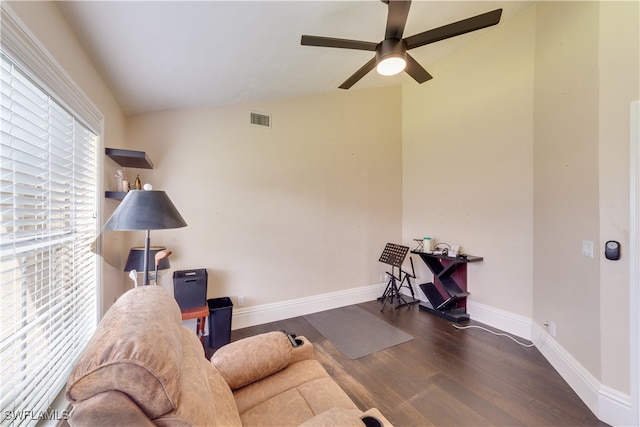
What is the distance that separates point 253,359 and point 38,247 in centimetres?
114

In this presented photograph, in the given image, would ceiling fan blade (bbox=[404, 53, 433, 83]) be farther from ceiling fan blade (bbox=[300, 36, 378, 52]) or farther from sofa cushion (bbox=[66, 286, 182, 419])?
sofa cushion (bbox=[66, 286, 182, 419])

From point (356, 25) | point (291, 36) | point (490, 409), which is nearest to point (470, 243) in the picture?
point (490, 409)

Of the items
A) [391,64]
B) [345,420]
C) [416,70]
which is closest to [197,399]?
[345,420]

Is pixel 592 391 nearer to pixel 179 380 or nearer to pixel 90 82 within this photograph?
pixel 179 380

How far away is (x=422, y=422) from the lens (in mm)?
1814

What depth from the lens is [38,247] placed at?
119cm

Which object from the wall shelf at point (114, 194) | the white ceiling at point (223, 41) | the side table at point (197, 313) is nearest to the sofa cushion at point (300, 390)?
the side table at point (197, 313)

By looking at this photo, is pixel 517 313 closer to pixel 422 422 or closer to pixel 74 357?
pixel 422 422

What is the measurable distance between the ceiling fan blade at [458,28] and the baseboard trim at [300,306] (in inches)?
121

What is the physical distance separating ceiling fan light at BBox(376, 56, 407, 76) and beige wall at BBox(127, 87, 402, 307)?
1.62m

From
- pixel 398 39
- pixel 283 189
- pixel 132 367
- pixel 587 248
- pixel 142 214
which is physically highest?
pixel 398 39

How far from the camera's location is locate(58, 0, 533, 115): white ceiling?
1.52 metres

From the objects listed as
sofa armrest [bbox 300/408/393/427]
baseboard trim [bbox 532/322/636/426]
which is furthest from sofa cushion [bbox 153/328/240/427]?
baseboard trim [bbox 532/322/636/426]

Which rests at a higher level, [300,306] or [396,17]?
[396,17]
